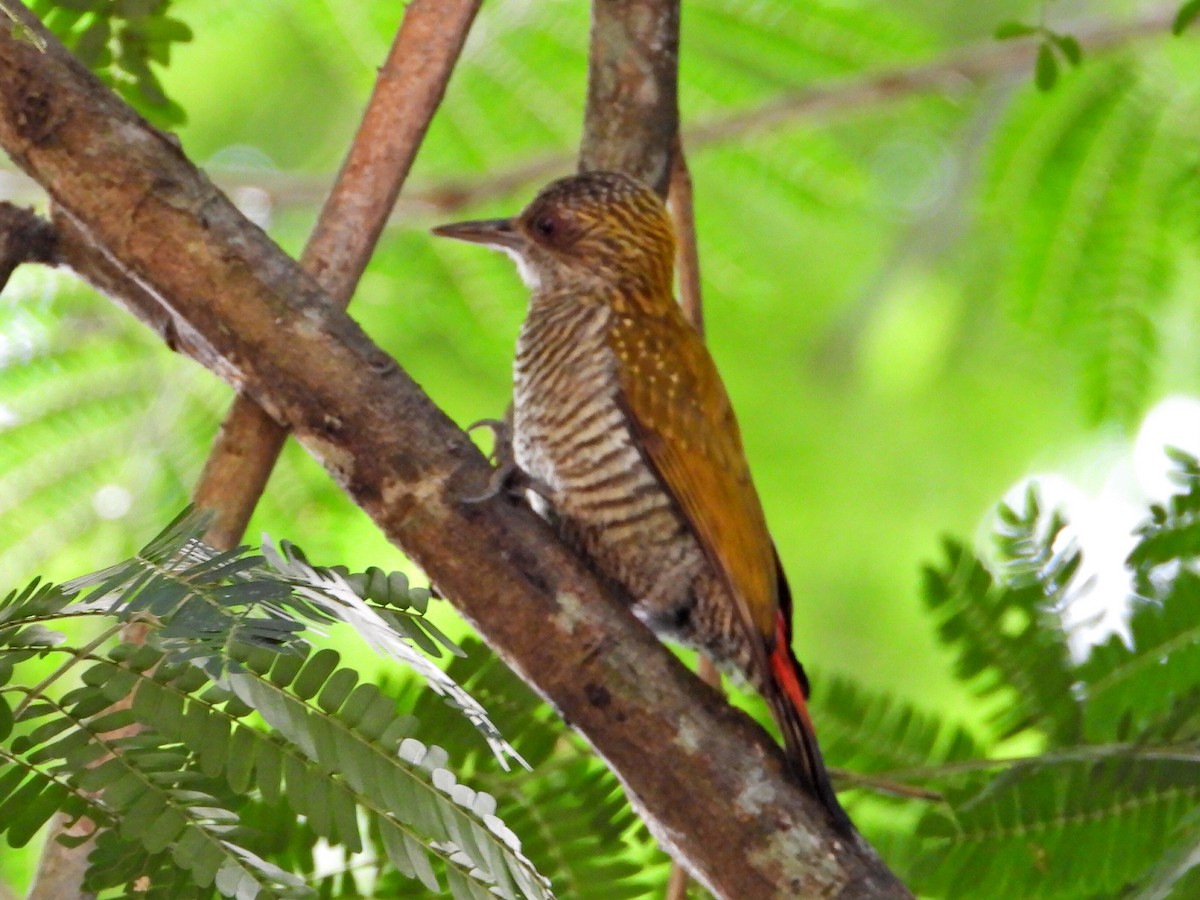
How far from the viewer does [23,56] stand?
202 centimetres

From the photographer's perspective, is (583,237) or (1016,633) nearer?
(1016,633)

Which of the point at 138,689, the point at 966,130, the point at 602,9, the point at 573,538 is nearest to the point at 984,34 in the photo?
the point at 966,130

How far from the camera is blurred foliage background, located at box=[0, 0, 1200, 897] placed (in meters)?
3.49

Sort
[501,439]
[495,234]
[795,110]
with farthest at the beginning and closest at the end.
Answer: [795,110] < [495,234] < [501,439]

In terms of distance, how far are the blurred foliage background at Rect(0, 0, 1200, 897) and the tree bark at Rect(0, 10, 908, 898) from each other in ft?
1.94

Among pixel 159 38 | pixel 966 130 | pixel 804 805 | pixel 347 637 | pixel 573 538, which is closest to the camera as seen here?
pixel 804 805

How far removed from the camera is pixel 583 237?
3.00m

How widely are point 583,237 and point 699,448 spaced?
1.96ft

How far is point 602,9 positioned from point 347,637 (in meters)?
1.87

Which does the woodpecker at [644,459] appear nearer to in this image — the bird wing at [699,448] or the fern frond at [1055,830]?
the bird wing at [699,448]

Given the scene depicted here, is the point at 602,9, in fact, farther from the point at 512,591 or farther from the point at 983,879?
the point at 983,879

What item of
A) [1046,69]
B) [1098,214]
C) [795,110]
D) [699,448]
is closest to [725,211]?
[795,110]

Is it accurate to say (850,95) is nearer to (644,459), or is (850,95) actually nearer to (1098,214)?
(1098,214)

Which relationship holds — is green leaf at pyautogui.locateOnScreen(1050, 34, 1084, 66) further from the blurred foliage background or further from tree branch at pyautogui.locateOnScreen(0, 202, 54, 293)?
tree branch at pyautogui.locateOnScreen(0, 202, 54, 293)
